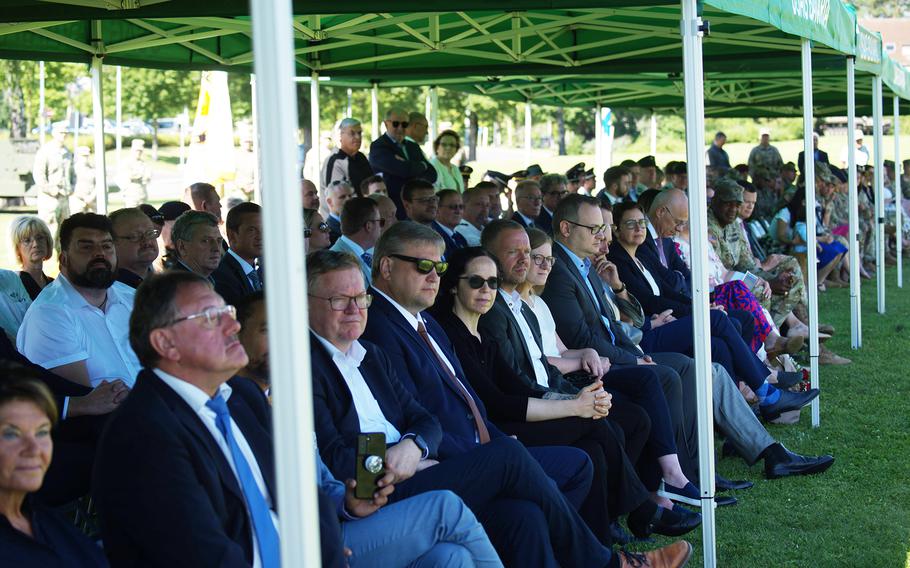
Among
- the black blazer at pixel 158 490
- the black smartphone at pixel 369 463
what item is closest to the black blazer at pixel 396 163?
the black smartphone at pixel 369 463

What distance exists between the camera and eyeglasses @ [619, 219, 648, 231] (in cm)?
686

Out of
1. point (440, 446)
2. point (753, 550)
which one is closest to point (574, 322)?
point (753, 550)

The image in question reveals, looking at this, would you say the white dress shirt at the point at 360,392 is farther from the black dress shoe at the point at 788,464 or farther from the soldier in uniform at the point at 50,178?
the soldier in uniform at the point at 50,178

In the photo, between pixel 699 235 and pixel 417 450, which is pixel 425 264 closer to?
pixel 417 450

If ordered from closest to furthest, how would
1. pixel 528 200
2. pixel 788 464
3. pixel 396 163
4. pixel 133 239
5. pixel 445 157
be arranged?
pixel 133 239 < pixel 788 464 < pixel 528 200 < pixel 396 163 < pixel 445 157

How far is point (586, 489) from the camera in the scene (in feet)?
14.4

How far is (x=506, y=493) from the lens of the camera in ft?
12.5

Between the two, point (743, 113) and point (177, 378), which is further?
point (743, 113)

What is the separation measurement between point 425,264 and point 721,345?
9.34ft

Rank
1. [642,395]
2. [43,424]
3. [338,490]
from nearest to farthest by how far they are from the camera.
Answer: [43,424] < [338,490] < [642,395]

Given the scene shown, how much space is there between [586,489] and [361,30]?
5439mm

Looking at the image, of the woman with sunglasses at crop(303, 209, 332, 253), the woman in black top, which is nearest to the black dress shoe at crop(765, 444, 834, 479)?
the woman with sunglasses at crop(303, 209, 332, 253)

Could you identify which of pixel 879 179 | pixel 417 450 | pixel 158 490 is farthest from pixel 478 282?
pixel 879 179

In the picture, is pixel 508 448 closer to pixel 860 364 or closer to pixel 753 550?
pixel 753 550
